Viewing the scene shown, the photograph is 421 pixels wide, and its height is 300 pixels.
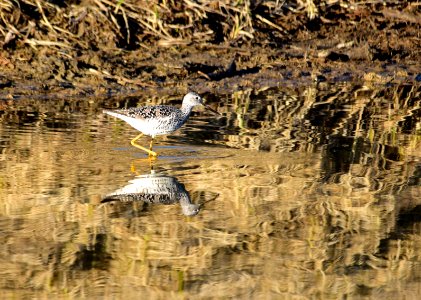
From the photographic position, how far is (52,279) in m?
6.70

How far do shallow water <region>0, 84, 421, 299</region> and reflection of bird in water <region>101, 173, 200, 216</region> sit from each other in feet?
0.06

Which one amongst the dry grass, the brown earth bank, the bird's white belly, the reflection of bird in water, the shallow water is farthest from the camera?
the dry grass

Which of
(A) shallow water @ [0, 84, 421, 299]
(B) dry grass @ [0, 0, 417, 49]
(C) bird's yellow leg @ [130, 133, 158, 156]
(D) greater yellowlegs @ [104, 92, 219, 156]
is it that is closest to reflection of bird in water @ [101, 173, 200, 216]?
(A) shallow water @ [0, 84, 421, 299]

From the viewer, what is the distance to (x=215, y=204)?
8609 mm

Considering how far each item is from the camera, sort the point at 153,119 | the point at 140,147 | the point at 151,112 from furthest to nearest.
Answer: the point at 151,112
the point at 153,119
the point at 140,147

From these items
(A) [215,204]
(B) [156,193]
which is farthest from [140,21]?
(A) [215,204]

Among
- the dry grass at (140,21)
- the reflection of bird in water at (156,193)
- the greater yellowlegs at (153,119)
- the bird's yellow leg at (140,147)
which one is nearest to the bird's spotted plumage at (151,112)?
the greater yellowlegs at (153,119)

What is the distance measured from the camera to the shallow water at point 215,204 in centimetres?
676

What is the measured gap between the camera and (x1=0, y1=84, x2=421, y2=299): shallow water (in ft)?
22.2

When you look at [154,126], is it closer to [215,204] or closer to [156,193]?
[156,193]

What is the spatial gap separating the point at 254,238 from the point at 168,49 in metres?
7.19

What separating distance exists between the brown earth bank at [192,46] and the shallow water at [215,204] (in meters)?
0.79

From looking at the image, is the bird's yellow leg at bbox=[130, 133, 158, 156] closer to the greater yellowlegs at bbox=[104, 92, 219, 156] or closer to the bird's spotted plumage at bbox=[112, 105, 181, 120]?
the greater yellowlegs at bbox=[104, 92, 219, 156]

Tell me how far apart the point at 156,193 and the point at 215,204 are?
0.60 meters
